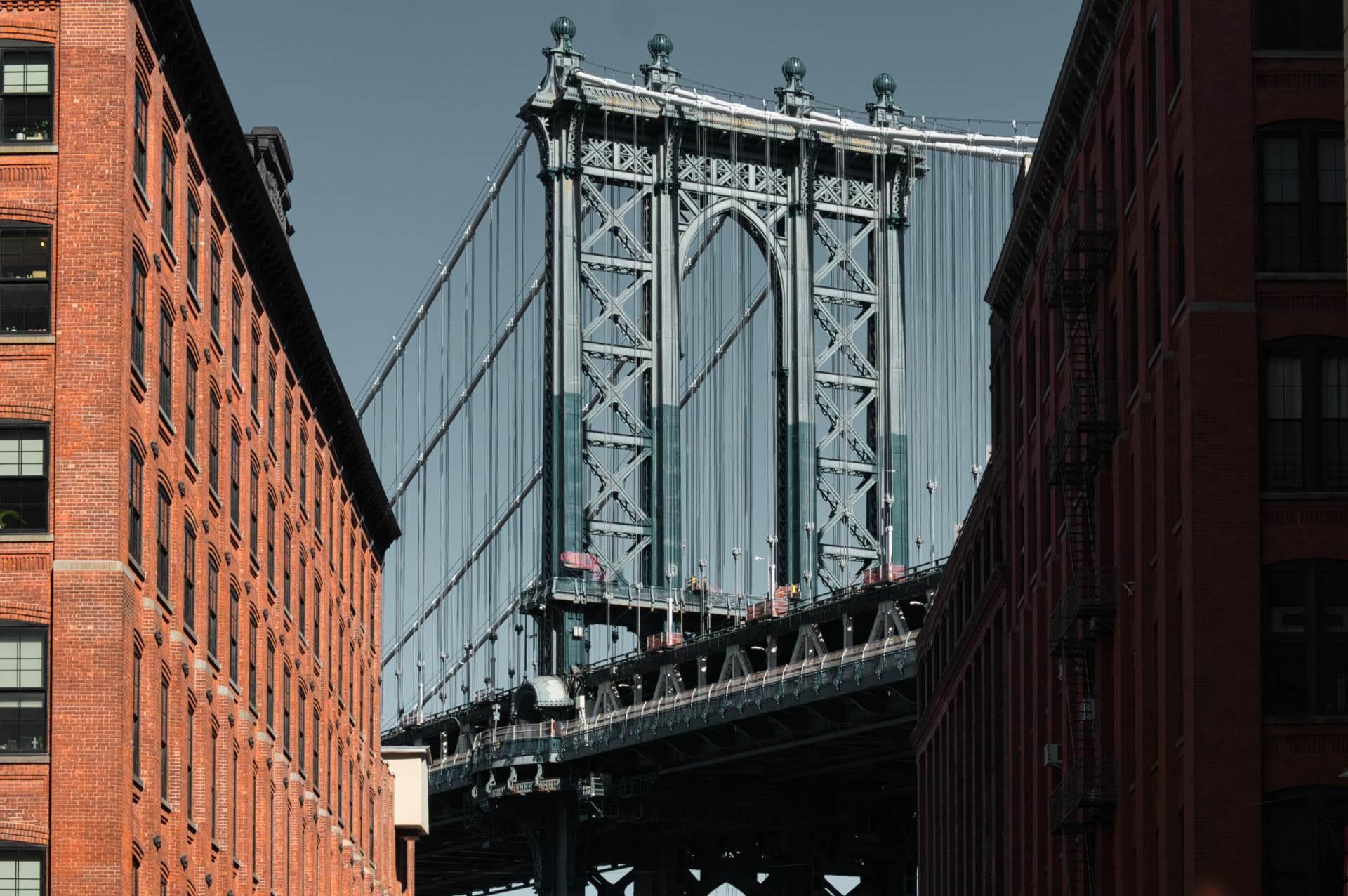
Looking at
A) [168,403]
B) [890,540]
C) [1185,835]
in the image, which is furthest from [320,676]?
[890,540]

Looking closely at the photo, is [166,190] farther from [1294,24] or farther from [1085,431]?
[1294,24]

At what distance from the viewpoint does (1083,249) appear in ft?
187

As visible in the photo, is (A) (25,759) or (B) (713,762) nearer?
(A) (25,759)

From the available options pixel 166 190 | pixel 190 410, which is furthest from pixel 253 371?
pixel 166 190

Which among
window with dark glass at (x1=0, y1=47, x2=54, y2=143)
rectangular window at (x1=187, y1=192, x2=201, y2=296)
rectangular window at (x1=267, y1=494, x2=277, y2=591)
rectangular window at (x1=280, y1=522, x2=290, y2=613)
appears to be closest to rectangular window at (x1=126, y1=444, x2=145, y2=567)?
window with dark glass at (x1=0, y1=47, x2=54, y2=143)

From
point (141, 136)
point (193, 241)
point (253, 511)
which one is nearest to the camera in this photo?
point (141, 136)

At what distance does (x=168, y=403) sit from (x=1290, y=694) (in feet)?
69.8

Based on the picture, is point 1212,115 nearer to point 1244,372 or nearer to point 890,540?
point 1244,372

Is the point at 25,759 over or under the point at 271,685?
under

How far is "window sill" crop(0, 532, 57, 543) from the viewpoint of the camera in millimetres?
48188

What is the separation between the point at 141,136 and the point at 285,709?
22.8 meters

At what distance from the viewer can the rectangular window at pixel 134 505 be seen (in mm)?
49812

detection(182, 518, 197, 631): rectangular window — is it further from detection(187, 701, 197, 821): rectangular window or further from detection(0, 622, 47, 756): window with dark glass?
detection(0, 622, 47, 756): window with dark glass

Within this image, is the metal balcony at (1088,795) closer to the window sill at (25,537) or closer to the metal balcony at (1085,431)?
the metal balcony at (1085,431)
